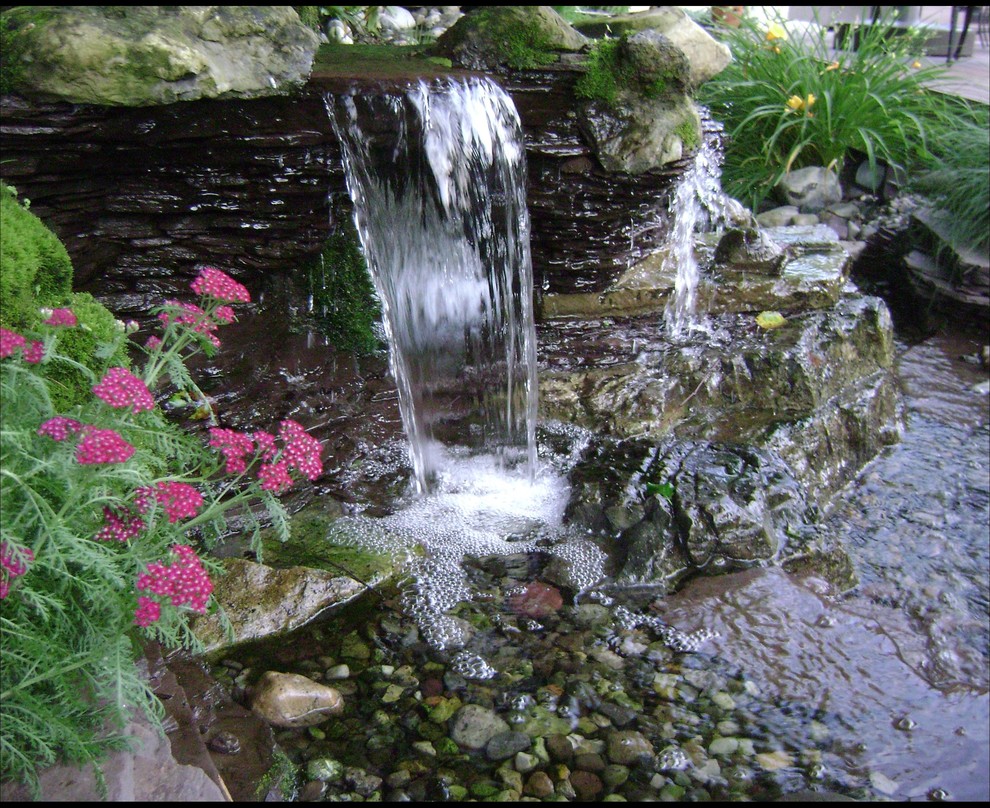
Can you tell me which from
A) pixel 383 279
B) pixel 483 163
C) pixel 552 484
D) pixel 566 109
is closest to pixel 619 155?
pixel 566 109

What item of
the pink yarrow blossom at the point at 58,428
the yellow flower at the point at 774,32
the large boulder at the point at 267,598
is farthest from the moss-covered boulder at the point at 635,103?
the yellow flower at the point at 774,32

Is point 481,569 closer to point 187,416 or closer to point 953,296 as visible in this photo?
point 187,416

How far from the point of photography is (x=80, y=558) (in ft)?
6.10

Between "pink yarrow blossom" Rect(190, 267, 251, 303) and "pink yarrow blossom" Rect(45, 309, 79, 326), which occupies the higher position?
"pink yarrow blossom" Rect(190, 267, 251, 303)

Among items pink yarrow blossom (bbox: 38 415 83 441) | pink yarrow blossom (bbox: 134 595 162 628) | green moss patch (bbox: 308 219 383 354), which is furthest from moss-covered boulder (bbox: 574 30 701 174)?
pink yarrow blossom (bbox: 134 595 162 628)

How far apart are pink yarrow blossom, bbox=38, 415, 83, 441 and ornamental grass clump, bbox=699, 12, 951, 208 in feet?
19.6

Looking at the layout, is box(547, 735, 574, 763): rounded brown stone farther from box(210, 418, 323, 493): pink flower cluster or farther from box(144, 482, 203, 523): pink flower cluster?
box(144, 482, 203, 523): pink flower cluster

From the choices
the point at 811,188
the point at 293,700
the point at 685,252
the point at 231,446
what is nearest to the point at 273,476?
the point at 231,446

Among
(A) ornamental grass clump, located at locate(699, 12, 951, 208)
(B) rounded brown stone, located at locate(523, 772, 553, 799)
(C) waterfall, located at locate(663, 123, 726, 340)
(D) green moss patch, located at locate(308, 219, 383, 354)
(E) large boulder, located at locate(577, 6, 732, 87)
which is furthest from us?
(A) ornamental grass clump, located at locate(699, 12, 951, 208)

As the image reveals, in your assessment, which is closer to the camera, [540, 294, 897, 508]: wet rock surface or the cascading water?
the cascading water

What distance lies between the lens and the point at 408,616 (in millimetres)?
3145

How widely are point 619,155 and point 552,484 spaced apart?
163cm

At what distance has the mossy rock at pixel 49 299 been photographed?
248 cm

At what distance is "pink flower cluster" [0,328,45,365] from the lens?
6.24ft
